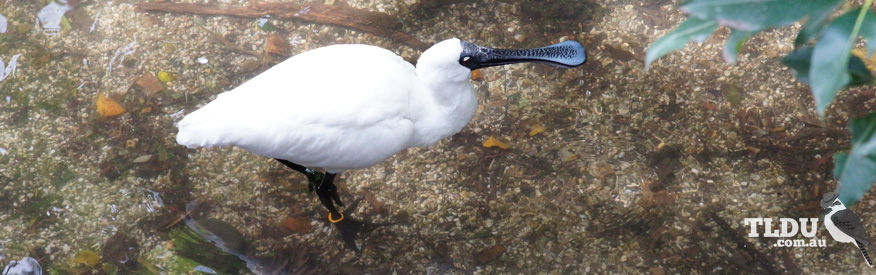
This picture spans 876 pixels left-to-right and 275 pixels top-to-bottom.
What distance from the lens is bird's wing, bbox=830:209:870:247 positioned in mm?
2375

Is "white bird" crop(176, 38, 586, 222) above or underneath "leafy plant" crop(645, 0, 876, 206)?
underneath

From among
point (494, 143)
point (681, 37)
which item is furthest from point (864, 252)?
point (681, 37)

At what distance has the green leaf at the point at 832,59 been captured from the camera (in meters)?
1.02

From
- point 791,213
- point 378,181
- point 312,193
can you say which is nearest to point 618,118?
point 791,213

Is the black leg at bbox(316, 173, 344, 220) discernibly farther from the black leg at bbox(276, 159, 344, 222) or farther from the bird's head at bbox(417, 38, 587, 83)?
the bird's head at bbox(417, 38, 587, 83)

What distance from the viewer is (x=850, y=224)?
240cm

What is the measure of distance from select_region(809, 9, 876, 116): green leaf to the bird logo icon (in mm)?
1500

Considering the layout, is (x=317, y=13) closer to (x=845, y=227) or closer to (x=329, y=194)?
(x=329, y=194)

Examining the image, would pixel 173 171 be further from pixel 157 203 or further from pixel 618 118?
pixel 618 118

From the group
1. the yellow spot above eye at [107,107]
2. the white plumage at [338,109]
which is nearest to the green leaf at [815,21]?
the white plumage at [338,109]

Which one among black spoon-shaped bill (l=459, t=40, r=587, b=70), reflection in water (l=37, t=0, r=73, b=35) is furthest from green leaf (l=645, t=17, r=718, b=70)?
reflection in water (l=37, t=0, r=73, b=35)

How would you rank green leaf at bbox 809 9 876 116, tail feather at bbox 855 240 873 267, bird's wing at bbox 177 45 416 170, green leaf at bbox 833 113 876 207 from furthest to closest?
tail feather at bbox 855 240 873 267 → bird's wing at bbox 177 45 416 170 → green leaf at bbox 833 113 876 207 → green leaf at bbox 809 9 876 116

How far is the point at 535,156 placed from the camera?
2.71 metres

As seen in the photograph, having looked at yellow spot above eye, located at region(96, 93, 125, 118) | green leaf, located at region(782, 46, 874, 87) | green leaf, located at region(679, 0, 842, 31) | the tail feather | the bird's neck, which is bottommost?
the tail feather
